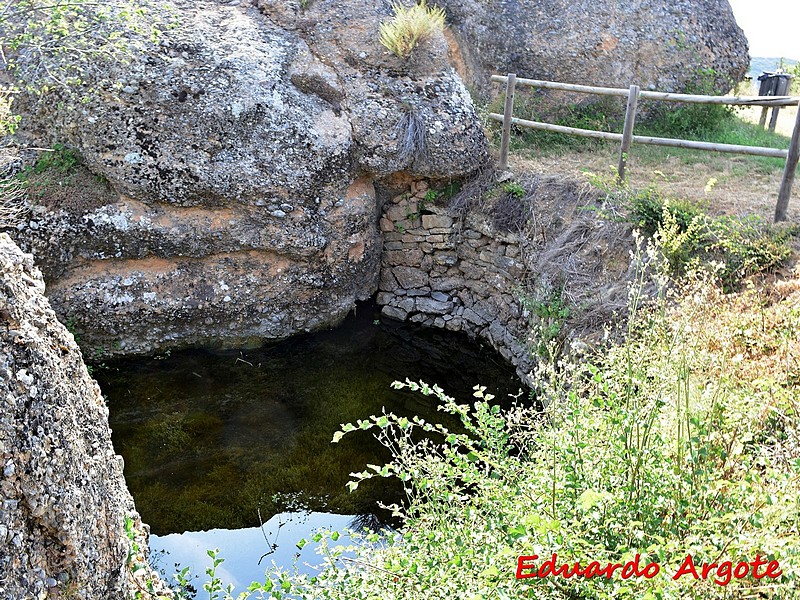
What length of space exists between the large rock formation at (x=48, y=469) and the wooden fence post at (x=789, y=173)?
6431mm

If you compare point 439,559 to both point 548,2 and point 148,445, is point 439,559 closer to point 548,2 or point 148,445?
point 148,445

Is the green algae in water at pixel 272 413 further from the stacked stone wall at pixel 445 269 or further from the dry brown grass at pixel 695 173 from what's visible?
the dry brown grass at pixel 695 173

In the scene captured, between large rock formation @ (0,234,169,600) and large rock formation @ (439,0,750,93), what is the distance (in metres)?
8.56

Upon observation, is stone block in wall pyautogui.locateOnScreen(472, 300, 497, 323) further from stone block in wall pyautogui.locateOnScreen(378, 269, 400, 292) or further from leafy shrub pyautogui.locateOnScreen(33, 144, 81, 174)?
leafy shrub pyautogui.locateOnScreen(33, 144, 81, 174)

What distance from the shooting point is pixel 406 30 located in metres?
8.43

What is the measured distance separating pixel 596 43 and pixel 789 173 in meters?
4.77

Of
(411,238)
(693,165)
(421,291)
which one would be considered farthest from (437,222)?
(693,165)

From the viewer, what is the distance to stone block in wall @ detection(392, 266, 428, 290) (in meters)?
8.99

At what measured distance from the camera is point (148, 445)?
6.44 m

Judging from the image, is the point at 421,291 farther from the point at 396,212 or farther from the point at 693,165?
the point at 693,165

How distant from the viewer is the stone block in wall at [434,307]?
8.80 metres

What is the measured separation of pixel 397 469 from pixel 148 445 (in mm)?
3807

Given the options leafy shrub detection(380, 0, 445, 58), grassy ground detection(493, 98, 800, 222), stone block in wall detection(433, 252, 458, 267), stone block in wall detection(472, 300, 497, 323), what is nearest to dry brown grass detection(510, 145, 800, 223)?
grassy ground detection(493, 98, 800, 222)

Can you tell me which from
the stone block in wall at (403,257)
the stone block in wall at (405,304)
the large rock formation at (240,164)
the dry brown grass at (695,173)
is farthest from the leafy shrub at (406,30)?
the stone block in wall at (405,304)
